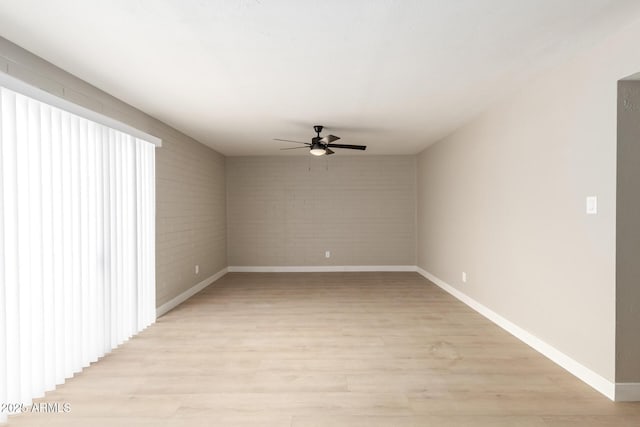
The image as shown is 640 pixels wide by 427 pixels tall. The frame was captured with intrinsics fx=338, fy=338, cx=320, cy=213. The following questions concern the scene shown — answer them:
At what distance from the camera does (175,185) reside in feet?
15.8

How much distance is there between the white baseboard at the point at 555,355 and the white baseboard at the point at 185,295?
409 cm

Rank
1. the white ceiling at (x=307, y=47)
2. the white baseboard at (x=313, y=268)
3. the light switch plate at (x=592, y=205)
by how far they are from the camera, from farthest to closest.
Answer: the white baseboard at (x=313, y=268), the light switch plate at (x=592, y=205), the white ceiling at (x=307, y=47)

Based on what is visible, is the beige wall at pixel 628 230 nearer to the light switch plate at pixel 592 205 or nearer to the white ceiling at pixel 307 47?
the light switch plate at pixel 592 205

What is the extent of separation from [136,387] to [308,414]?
139 centimetres

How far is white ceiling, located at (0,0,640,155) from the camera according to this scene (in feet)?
6.47

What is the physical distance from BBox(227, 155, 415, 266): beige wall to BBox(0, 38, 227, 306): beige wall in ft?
1.83

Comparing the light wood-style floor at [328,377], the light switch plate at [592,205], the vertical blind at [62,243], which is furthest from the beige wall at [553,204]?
the vertical blind at [62,243]

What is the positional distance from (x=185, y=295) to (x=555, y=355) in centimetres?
463

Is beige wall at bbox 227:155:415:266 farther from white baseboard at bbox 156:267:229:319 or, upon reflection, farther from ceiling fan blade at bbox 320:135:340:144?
ceiling fan blade at bbox 320:135:340:144

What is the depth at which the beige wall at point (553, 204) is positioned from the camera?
240cm

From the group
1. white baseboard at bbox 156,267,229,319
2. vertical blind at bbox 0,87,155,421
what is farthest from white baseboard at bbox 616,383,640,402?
white baseboard at bbox 156,267,229,319

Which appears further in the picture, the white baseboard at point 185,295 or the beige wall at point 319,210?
the beige wall at point 319,210

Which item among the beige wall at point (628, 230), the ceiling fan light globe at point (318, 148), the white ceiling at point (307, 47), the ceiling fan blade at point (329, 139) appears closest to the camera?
the white ceiling at point (307, 47)

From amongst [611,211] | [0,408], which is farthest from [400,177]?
[0,408]
